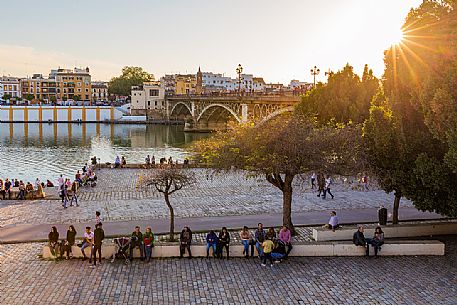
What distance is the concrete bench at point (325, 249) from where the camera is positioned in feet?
45.4

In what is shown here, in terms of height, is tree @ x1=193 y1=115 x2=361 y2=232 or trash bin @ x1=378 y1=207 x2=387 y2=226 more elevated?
tree @ x1=193 y1=115 x2=361 y2=232

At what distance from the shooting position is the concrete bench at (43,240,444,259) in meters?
13.8

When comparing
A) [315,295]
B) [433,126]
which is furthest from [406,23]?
[315,295]

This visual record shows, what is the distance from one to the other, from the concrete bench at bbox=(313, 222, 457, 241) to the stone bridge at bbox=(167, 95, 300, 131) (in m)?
23.5

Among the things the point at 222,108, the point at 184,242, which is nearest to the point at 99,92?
the point at 222,108

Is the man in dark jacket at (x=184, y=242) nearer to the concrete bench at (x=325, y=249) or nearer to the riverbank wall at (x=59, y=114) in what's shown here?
the concrete bench at (x=325, y=249)

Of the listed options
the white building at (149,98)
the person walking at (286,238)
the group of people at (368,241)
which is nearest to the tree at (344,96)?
the group of people at (368,241)

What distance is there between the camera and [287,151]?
15250 mm

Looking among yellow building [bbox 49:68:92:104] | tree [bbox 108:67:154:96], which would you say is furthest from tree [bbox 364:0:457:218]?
yellow building [bbox 49:68:92:104]

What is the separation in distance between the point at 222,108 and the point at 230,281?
238ft

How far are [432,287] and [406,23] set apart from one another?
25.7ft

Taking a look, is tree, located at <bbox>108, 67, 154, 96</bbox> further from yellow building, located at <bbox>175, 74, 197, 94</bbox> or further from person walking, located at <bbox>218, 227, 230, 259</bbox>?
person walking, located at <bbox>218, 227, 230, 259</bbox>

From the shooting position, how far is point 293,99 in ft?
168

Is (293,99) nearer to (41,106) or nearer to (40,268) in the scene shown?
(40,268)
